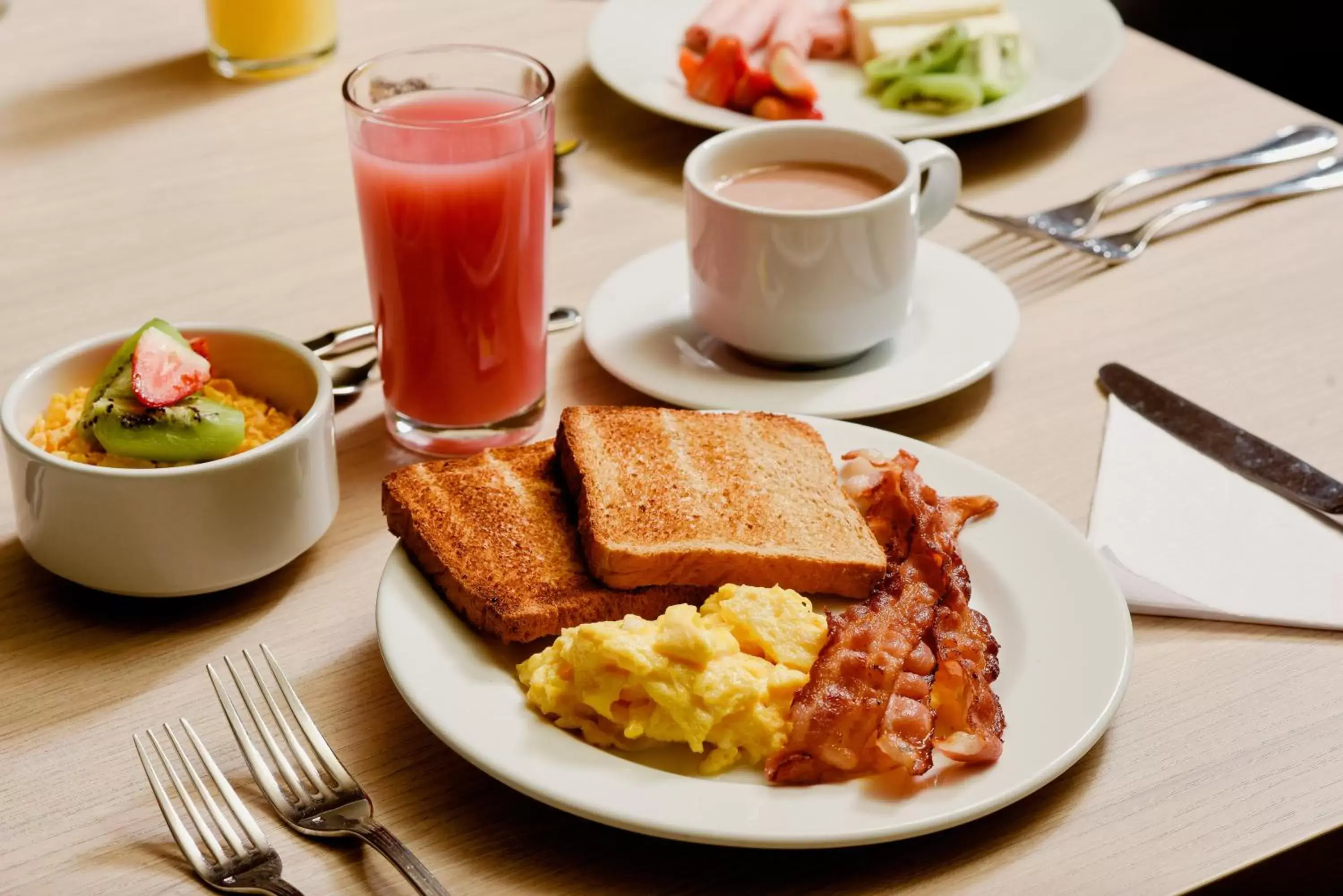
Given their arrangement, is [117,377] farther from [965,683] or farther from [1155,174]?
[1155,174]

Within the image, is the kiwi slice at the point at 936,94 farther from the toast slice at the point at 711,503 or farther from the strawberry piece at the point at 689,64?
the toast slice at the point at 711,503

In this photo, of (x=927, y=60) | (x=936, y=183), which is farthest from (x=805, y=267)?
(x=927, y=60)

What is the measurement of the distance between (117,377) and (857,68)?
1.35 meters

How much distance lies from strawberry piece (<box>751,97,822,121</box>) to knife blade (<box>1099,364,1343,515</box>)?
678mm

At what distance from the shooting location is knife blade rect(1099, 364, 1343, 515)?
1.27 metres

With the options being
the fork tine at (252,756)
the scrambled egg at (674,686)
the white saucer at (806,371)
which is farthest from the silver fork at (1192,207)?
the fork tine at (252,756)

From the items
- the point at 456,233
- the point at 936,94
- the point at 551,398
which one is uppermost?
the point at 456,233

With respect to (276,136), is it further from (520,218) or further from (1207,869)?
(1207,869)

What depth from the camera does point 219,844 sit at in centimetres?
91

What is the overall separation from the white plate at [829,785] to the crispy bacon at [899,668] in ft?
0.06

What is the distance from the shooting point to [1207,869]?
905 mm

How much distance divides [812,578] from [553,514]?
22 centimetres

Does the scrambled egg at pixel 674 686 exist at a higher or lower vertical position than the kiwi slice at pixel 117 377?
lower

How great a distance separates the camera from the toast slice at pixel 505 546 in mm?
1042
